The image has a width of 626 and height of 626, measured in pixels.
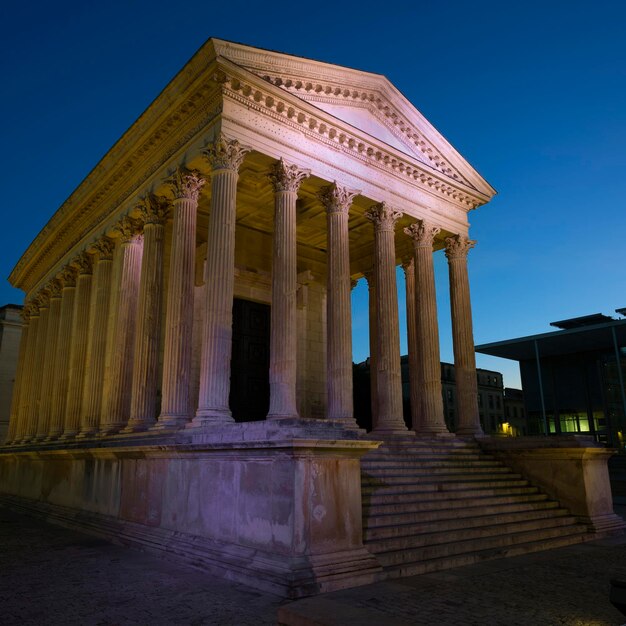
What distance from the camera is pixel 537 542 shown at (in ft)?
40.3

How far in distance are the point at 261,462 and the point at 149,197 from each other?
35.0 feet

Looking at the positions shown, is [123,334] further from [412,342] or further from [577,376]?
[577,376]

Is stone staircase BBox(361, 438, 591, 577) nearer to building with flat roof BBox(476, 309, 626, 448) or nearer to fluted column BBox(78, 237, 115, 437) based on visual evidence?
fluted column BBox(78, 237, 115, 437)

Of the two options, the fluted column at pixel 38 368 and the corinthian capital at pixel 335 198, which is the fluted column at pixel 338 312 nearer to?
the corinthian capital at pixel 335 198

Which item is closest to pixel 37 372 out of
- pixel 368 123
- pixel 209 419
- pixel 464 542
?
pixel 209 419

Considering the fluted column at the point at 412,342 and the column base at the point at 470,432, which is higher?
the fluted column at the point at 412,342

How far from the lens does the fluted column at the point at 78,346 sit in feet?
68.4

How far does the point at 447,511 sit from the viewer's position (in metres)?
12.6

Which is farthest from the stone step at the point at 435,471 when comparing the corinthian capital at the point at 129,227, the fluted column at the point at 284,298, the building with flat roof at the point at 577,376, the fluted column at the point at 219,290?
the building with flat roof at the point at 577,376

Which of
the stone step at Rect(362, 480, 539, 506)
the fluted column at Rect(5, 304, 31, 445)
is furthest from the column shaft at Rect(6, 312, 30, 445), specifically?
the stone step at Rect(362, 480, 539, 506)

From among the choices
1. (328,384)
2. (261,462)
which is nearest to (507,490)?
(328,384)

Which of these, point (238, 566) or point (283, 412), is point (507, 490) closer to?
point (283, 412)

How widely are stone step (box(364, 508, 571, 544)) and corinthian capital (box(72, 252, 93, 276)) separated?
53.9 ft

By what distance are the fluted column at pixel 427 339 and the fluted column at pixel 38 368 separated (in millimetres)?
16726
